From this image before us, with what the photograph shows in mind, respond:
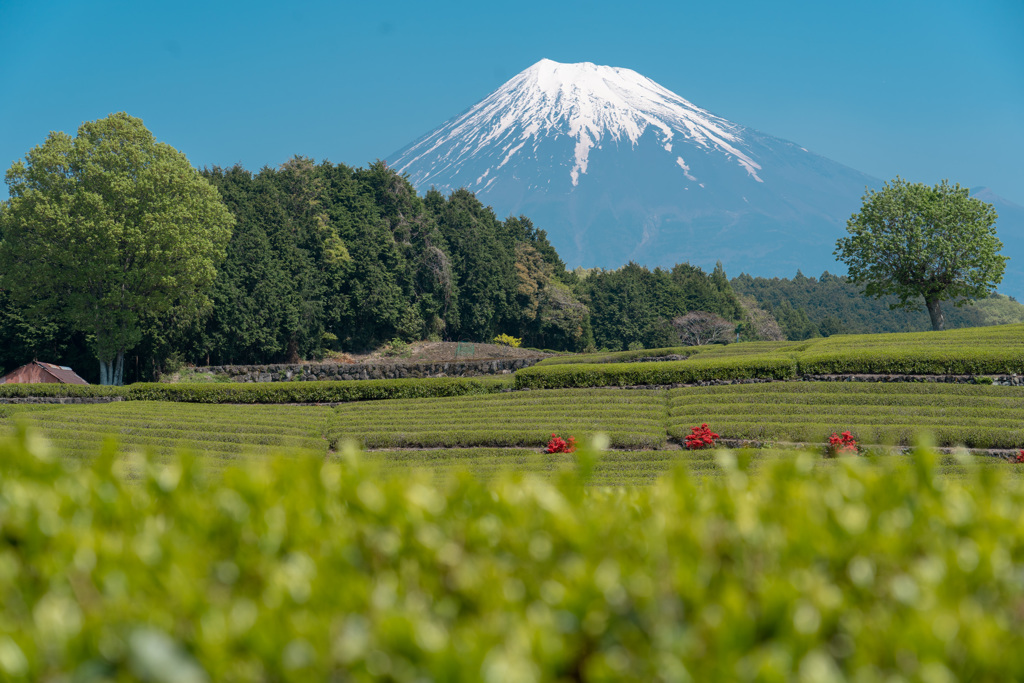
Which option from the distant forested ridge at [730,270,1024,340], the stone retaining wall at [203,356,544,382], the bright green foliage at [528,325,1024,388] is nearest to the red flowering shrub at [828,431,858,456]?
the bright green foliage at [528,325,1024,388]

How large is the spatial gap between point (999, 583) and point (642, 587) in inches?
47.8

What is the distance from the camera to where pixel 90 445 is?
53.1 ft

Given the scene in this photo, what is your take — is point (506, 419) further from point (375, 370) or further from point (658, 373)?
point (375, 370)

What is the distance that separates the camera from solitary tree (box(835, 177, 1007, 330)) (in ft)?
127

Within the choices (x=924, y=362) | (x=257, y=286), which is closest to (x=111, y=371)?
(x=257, y=286)

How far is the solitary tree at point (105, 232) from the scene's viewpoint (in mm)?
33438

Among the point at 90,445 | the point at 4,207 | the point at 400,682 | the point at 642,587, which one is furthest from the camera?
the point at 4,207

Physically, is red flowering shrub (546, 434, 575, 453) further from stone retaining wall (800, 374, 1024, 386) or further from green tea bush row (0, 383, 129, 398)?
green tea bush row (0, 383, 129, 398)

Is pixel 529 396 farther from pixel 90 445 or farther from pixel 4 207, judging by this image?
pixel 4 207

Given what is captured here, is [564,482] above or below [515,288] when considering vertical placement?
below

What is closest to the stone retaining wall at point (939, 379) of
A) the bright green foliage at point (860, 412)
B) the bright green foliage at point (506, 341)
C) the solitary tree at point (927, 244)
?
the bright green foliage at point (860, 412)

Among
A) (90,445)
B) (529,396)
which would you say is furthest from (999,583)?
(529,396)

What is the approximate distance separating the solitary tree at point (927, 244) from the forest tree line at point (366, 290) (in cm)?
3023

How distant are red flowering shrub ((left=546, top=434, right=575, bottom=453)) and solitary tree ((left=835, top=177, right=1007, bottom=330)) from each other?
29941 mm
